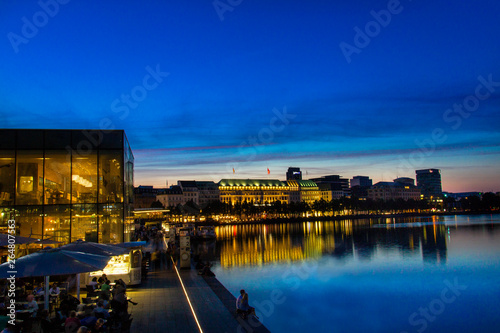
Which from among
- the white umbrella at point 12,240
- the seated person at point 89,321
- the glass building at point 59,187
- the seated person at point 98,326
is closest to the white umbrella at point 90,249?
the white umbrella at point 12,240

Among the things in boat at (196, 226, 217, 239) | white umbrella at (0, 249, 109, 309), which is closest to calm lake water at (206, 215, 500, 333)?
white umbrella at (0, 249, 109, 309)

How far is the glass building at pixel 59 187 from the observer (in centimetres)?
2139

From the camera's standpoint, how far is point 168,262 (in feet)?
105

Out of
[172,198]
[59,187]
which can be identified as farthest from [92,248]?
[172,198]

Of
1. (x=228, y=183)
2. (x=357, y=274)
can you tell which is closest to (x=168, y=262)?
(x=357, y=274)

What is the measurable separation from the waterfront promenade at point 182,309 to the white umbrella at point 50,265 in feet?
9.16

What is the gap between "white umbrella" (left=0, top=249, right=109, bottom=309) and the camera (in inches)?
404

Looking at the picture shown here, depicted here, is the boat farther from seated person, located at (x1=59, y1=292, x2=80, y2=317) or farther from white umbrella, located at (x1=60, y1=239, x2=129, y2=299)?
seated person, located at (x1=59, y1=292, x2=80, y2=317)

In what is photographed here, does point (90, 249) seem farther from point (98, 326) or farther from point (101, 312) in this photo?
point (98, 326)

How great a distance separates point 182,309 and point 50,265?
609 cm

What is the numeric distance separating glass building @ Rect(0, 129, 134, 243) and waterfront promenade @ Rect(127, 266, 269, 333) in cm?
459

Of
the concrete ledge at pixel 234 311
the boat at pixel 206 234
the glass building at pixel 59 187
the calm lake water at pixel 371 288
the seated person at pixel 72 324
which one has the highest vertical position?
the glass building at pixel 59 187

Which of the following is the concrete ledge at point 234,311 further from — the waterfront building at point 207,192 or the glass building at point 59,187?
the waterfront building at point 207,192

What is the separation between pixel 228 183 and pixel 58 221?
177 meters
